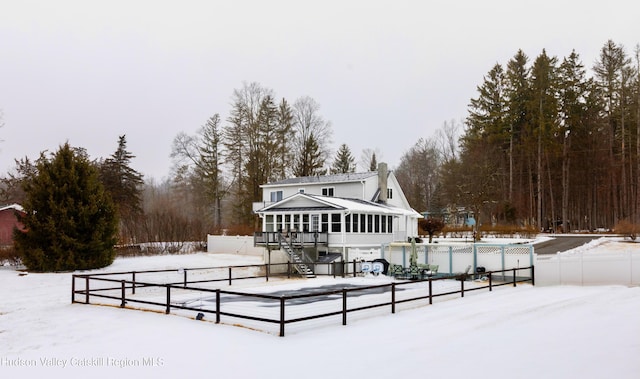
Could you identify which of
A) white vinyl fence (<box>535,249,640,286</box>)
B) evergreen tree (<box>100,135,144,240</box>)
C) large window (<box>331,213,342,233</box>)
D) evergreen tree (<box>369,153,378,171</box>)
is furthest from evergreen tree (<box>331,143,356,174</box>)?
white vinyl fence (<box>535,249,640,286</box>)

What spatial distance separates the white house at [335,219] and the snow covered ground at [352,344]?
1716cm

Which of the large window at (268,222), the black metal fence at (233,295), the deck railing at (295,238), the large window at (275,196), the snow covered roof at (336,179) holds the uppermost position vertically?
the snow covered roof at (336,179)

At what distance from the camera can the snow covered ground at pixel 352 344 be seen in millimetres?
8055

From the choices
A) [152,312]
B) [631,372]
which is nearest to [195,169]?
[152,312]

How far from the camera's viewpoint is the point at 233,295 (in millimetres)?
19781

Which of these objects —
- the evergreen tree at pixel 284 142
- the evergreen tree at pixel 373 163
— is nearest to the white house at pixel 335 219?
the evergreen tree at pixel 284 142

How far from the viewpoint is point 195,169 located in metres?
60.1

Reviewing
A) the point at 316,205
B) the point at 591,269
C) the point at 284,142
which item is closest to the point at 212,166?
the point at 284,142

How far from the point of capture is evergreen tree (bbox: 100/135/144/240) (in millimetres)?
51669

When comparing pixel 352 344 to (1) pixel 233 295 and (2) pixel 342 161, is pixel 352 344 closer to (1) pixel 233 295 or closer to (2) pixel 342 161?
(1) pixel 233 295

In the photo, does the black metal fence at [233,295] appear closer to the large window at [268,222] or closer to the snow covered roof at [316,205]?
the snow covered roof at [316,205]

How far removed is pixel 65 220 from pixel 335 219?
15850 mm

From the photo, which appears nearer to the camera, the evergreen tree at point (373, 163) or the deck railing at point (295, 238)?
the deck railing at point (295, 238)

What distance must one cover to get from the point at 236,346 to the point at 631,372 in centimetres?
649
